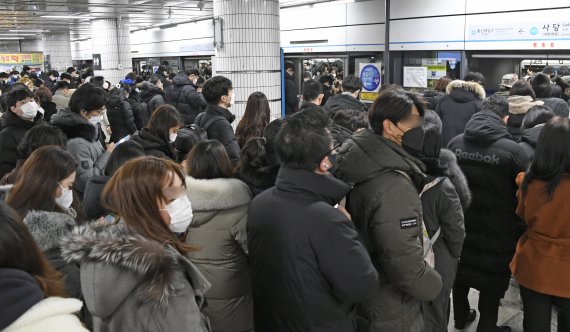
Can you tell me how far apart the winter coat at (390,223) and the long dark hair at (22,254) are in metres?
1.26

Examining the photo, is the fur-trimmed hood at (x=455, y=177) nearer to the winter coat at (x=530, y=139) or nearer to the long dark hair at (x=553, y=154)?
the long dark hair at (x=553, y=154)

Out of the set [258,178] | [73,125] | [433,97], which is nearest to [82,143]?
[73,125]

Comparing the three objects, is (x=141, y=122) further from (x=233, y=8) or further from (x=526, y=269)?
(x=526, y=269)

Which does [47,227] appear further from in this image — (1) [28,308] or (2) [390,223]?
(2) [390,223]

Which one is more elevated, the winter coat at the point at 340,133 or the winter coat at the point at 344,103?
the winter coat at the point at 344,103

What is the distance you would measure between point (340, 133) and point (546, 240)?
1.59m

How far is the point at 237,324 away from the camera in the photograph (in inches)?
103

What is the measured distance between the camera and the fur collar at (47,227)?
1.92 m

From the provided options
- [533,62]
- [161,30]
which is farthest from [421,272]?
[161,30]

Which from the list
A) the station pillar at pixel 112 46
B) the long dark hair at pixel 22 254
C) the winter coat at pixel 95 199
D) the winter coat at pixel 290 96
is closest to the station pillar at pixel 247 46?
the winter coat at pixel 290 96

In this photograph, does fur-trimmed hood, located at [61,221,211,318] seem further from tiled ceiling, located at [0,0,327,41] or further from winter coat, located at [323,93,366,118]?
tiled ceiling, located at [0,0,327,41]

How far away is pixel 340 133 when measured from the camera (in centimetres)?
365

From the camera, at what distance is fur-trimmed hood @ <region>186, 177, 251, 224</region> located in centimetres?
236

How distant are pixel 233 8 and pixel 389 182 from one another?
4735mm
